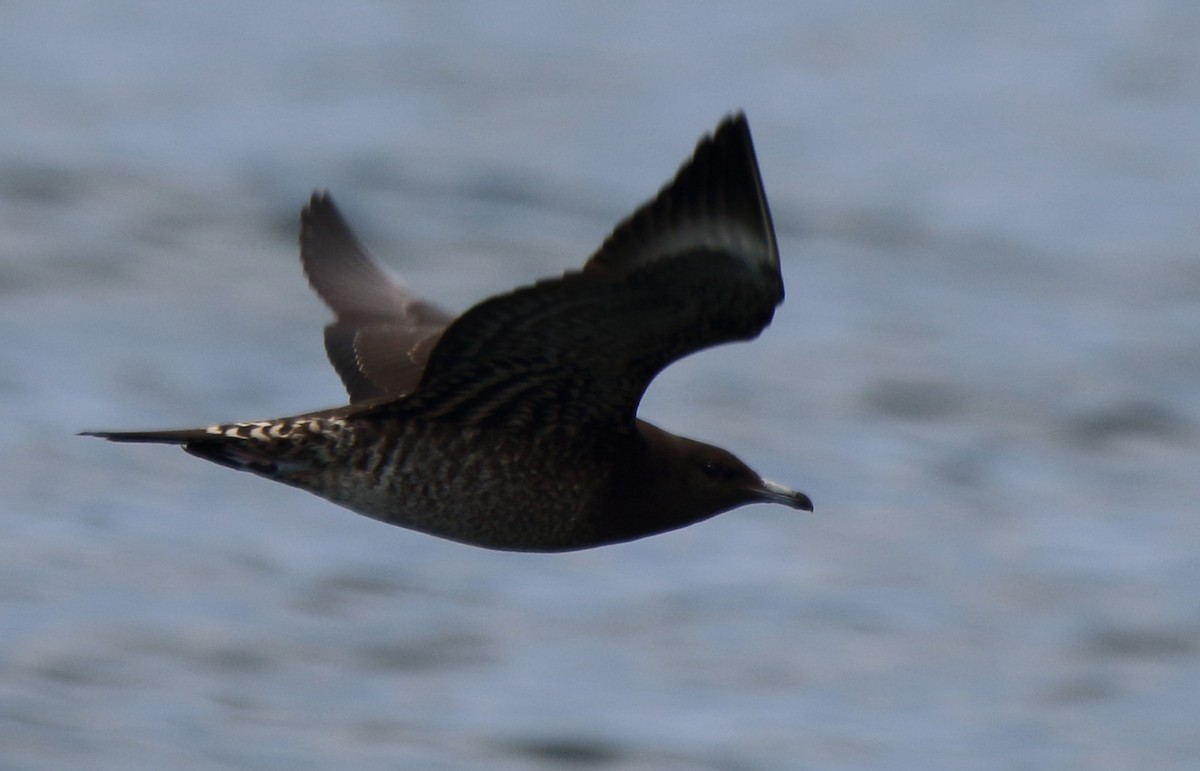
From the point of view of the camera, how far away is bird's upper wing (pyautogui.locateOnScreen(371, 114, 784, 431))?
6.38m

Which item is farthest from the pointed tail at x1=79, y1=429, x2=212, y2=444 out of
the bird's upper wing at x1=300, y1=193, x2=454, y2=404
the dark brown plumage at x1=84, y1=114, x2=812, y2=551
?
the bird's upper wing at x1=300, y1=193, x2=454, y2=404

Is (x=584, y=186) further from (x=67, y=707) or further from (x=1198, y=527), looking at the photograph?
(x=67, y=707)

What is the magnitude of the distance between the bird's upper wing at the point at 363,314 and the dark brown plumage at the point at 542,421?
2 cm

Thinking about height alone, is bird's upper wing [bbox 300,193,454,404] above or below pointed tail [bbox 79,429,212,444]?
above

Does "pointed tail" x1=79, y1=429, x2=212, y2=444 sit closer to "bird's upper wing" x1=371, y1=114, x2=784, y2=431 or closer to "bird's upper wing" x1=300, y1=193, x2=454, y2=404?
"bird's upper wing" x1=371, y1=114, x2=784, y2=431

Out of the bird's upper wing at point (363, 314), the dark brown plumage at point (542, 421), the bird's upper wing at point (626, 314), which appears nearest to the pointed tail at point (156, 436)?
the dark brown plumage at point (542, 421)

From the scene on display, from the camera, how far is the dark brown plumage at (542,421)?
6750mm

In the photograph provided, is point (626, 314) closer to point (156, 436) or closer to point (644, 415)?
point (156, 436)

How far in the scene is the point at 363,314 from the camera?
9117 millimetres

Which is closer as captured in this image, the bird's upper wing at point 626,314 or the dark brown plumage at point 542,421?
the bird's upper wing at point 626,314

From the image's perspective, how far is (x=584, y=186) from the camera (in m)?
30.9

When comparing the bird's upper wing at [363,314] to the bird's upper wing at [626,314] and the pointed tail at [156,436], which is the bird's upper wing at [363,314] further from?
the pointed tail at [156,436]

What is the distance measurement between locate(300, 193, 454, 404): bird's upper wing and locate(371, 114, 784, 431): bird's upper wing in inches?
18.5

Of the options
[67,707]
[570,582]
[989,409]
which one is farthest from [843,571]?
[67,707]
